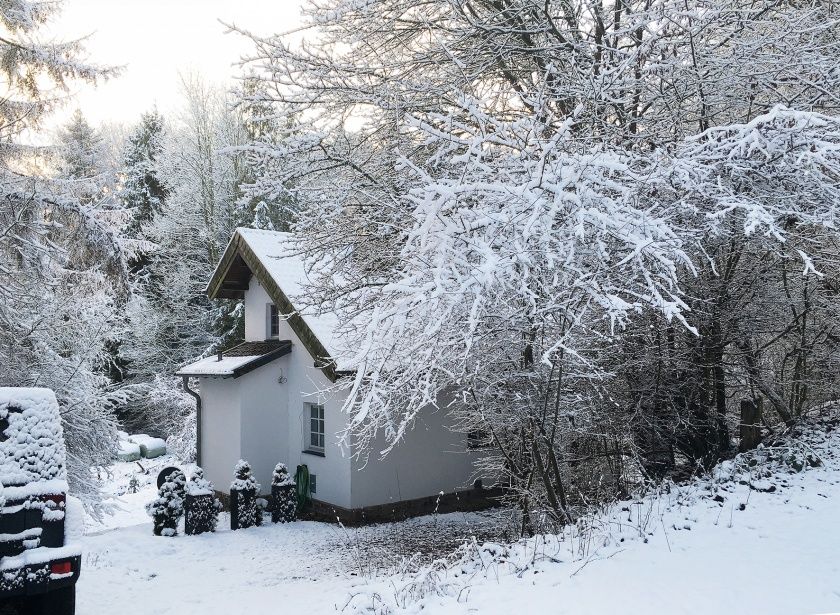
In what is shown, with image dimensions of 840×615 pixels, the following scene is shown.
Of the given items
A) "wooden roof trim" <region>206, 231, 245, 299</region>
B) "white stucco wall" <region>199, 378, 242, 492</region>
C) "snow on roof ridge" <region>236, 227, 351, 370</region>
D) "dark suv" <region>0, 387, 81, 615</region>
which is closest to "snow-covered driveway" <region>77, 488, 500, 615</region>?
"white stucco wall" <region>199, 378, 242, 492</region>

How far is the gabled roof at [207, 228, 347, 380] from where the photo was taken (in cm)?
1266

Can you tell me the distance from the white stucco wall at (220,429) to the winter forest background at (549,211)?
4.53m

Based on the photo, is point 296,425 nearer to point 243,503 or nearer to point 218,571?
point 243,503

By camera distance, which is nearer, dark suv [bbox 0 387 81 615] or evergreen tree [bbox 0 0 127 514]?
dark suv [bbox 0 387 81 615]

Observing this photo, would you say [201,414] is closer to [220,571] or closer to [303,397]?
[303,397]

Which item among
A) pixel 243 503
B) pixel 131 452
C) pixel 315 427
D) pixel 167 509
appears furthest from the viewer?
pixel 131 452

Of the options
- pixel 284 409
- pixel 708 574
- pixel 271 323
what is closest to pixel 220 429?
pixel 284 409

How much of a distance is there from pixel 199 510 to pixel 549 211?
32.1 feet

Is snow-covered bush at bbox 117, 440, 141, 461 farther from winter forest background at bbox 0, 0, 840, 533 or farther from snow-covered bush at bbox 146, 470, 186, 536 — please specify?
winter forest background at bbox 0, 0, 840, 533

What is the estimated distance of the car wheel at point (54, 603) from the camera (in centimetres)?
532

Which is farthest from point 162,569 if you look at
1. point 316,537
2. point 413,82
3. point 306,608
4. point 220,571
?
point 413,82

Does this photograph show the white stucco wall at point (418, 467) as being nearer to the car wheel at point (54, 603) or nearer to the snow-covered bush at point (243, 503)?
the snow-covered bush at point (243, 503)

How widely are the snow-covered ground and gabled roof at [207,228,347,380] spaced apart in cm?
451

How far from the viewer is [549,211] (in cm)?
473
